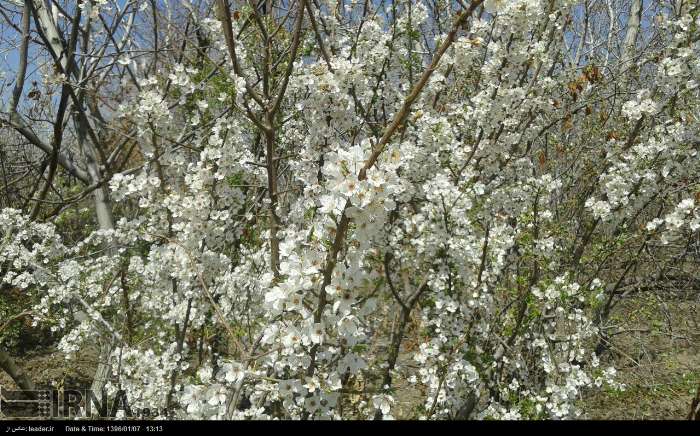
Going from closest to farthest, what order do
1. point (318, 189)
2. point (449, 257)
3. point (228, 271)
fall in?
point (318, 189), point (449, 257), point (228, 271)

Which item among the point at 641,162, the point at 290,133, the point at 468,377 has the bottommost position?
the point at 468,377

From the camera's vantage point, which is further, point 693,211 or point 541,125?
point 541,125

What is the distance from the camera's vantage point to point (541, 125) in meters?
4.66

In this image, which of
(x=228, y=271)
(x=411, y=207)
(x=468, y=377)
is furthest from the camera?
(x=411, y=207)

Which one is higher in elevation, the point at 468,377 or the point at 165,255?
the point at 165,255

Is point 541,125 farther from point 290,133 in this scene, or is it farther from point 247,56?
point 247,56

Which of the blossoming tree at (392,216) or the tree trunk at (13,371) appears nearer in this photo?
the blossoming tree at (392,216)

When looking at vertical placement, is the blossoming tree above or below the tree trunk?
above

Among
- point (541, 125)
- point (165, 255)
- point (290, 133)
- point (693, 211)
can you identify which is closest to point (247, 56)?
point (290, 133)

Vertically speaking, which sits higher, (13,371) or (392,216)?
(392,216)

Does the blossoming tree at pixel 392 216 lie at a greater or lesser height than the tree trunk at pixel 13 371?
greater

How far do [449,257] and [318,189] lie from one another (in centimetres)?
107

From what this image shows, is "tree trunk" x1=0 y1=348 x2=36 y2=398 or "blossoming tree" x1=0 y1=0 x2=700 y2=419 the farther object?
"tree trunk" x1=0 y1=348 x2=36 y2=398

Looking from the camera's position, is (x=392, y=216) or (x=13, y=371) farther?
(x=13, y=371)
